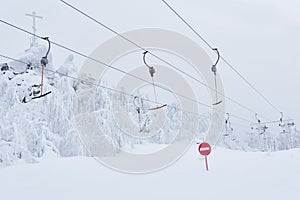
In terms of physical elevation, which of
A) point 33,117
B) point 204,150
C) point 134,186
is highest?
point 33,117

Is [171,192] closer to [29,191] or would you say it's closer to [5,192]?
[29,191]

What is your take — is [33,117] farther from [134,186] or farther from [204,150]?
[134,186]

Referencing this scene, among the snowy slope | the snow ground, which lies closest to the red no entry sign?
the snow ground

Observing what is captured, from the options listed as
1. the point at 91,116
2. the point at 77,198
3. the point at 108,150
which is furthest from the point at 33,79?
the point at 77,198

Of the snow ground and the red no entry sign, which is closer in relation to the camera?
the snow ground

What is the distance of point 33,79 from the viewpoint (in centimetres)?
1939

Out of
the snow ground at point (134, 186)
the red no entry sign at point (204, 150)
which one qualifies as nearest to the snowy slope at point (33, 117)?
the snow ground at point (134, 186)

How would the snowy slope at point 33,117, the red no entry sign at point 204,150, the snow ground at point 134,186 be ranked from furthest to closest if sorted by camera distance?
the snowy slope at point 33,117, the red no entry sign at point 204,150, the snow ground at point 134,186

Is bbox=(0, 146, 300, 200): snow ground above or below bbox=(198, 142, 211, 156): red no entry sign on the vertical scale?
below

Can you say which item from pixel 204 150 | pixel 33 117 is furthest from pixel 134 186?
pixel 33 117

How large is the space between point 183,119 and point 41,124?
2703 centimetres

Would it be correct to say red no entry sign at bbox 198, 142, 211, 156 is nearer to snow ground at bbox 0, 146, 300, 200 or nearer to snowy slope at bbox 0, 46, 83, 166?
snow ground at bbox 0, 146, 300, 200

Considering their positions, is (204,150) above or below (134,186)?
above

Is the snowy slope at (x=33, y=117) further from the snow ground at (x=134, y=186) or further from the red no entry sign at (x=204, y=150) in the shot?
the red no entry sign at (x=204, y=150)
